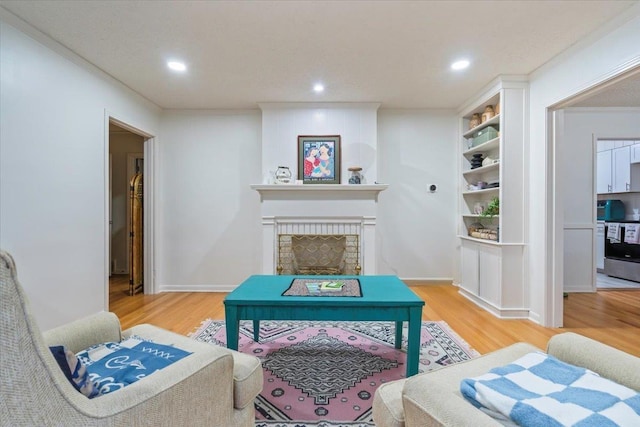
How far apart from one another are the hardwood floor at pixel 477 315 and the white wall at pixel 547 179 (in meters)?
0.32

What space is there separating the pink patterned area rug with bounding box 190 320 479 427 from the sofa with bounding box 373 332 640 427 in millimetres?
651

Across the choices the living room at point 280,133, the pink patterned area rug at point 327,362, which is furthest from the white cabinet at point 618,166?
the pink patterned area rug at point 327,362

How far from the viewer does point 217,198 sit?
4.21 meters

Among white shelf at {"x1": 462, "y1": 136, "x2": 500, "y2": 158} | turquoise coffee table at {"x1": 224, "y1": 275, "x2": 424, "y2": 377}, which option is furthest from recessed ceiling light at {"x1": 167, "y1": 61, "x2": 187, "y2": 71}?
white shelf at {"x1": 462, "y1": 136, "x2": 500, "y2": 158}

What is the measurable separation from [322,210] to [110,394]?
3.14 meters

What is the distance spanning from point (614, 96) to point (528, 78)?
54.2 inches

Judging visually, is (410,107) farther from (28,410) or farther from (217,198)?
(28,410)

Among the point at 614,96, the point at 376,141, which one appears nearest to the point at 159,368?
the point at 376,141

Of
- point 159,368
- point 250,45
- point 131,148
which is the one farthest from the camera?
point 131,148

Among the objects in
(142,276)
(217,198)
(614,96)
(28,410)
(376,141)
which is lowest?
(142,276)

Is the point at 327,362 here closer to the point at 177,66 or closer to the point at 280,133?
the point at 280,133

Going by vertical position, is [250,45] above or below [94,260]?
above

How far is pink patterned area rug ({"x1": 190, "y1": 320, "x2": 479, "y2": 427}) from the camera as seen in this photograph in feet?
5.37

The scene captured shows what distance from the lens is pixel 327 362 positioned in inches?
85.0
